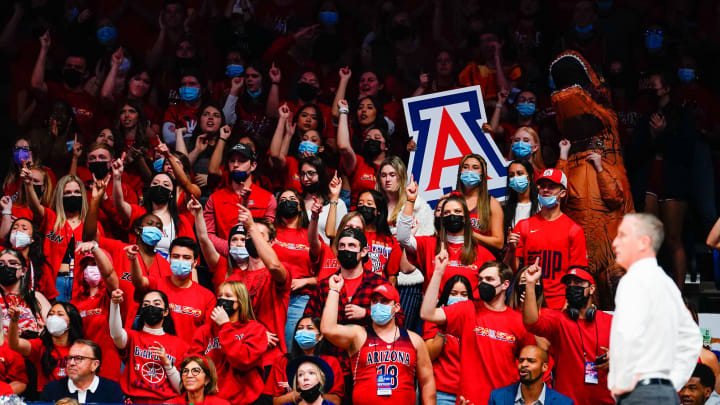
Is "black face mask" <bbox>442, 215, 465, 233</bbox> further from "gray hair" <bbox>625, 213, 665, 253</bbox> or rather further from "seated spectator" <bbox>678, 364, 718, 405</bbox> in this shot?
"gray hair" <bbox>625, 213, 665, 253</bbox>

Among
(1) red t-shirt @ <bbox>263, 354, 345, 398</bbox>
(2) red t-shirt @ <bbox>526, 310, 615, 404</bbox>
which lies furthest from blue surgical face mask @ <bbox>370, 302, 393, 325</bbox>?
(2) red t-shirt @ <bbox>526, 310, 615, 404</bbox>

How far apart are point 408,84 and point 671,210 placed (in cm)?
337

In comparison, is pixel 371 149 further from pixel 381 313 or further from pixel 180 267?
pixel 381 313

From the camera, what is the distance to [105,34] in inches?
536

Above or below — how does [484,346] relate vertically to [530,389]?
above

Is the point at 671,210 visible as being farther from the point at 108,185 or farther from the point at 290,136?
the point at 108,185

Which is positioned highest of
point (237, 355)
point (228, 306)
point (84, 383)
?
point (228, 306)

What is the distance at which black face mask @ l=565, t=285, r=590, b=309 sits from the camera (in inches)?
368

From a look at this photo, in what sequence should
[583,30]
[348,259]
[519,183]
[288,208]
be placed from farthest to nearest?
[583,30] → [519,183] → [288,208] → [348,259]

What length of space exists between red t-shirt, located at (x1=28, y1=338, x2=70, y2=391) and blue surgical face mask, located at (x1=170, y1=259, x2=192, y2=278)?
1.05 metres

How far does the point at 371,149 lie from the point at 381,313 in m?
2.78

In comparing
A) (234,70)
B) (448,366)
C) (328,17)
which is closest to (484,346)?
(448,366)

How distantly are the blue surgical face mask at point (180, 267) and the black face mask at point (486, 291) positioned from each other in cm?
238

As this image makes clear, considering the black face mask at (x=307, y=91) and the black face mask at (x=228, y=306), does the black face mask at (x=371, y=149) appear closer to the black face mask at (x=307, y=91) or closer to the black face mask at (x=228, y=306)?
the black face mask at (x=307, y=91)
